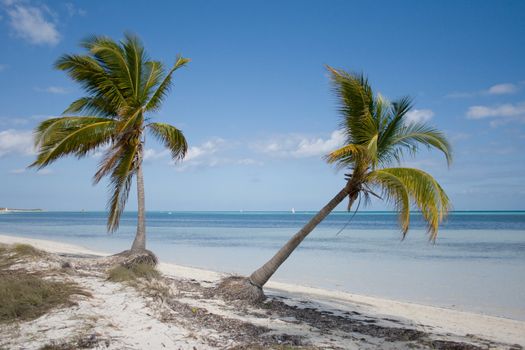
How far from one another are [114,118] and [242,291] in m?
6.87

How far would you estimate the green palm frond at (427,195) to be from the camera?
6832 mm

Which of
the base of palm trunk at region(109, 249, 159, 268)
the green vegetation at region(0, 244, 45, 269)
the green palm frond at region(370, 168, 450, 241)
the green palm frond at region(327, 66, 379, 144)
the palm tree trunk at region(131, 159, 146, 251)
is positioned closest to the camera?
the green palm frond at region(370, 168, 450, 241)

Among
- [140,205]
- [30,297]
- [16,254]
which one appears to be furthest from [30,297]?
[140,205]

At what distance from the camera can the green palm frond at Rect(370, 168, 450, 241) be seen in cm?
683

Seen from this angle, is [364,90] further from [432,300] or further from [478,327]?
[432,300]

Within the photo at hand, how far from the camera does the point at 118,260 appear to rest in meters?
11.6

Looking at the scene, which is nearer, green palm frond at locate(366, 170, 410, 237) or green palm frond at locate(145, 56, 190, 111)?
green palm frond at locate(366, 170, 410, 237)

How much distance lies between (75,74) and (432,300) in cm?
1110

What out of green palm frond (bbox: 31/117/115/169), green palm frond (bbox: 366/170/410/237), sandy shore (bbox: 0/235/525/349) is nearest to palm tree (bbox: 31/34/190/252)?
green palm frond (bbox: 31/117/115/169)

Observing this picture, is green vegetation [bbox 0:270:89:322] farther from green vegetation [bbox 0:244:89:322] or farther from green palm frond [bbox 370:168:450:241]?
green palm frond [bbox 370:168:450:241]

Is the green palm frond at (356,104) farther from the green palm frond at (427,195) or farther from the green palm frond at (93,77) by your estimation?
the green palm frond at (93,77)

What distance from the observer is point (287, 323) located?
7094 millimetres

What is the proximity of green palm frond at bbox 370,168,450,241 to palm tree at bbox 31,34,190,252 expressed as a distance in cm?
713

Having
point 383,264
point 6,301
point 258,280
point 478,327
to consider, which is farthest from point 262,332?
point 383,264
